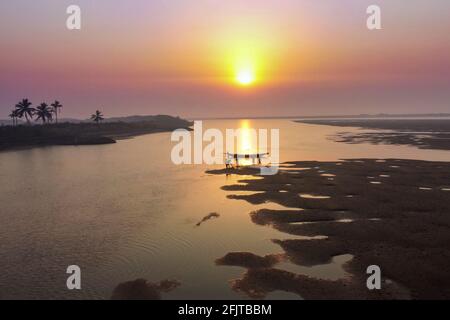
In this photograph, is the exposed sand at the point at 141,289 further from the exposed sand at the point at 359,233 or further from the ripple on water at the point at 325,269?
the ripple on water at the point at 325,269

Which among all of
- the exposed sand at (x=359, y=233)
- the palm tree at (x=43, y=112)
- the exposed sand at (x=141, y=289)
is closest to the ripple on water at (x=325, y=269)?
the exposed sand at (x=359, y=233)

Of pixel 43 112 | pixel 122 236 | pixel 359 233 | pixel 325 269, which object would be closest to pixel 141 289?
pixel 122 236

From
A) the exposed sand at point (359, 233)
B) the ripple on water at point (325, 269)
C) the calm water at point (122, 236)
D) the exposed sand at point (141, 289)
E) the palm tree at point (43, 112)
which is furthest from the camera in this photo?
the palm tree at point (43, 112)

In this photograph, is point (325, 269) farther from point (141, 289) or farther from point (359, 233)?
point (141, 289)

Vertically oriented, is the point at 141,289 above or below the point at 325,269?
below

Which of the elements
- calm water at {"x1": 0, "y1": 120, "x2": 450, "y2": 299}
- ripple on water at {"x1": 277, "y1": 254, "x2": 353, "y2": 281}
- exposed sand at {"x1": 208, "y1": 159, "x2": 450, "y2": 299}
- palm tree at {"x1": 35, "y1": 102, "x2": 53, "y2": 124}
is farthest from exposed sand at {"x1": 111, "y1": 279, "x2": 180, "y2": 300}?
palm tree at {"x1": 35, "y1": 102, "x2": 53, "y2": 124}

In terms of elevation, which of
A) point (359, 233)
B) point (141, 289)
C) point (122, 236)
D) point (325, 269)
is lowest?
point (141, 289)

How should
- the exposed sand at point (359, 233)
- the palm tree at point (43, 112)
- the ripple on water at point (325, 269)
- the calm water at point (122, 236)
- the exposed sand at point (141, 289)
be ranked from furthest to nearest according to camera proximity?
the palm tree at point (43, 112), the ripple on water at point (325, 269), the calm water at point (122, 236), the exposed sand at point (359, 233), the exposed sand at point (141, 289)

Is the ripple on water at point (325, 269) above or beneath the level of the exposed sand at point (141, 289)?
above

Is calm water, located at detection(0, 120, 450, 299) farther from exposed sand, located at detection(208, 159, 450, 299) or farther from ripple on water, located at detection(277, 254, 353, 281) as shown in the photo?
exposed sand, located at detection(208, 159, 450, 299)
